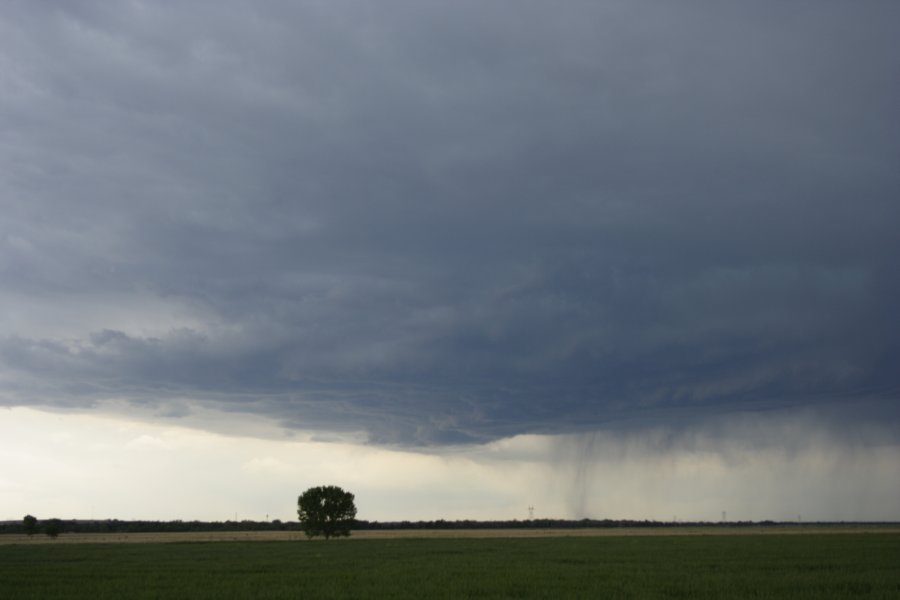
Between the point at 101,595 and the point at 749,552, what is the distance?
62314 mm

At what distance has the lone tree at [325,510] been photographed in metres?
150

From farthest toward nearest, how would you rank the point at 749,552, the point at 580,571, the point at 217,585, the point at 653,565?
the point at 749,552 < the point at 653,565 < the point at 580,571 < the point at 217,585

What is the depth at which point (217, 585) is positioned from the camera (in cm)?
4600

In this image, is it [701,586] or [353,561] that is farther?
[353,561]

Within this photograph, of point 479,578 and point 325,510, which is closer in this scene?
point 479,578

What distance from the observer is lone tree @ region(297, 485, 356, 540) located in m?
150

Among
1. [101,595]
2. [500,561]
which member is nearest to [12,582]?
[101,595]

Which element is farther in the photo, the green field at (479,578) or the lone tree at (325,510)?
the lone tree at (325,510)

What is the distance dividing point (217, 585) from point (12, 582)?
15475 mm

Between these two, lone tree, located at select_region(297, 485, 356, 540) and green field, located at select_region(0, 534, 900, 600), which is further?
lone tree, located at select_region(297, 485, 356, 540)

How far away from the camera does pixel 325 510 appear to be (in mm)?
150250

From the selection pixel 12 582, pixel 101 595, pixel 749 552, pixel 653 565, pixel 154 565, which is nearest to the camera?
pixel 101 595

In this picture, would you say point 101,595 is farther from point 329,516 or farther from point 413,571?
point 329,516

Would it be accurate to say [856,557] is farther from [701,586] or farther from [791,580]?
[701,586]
